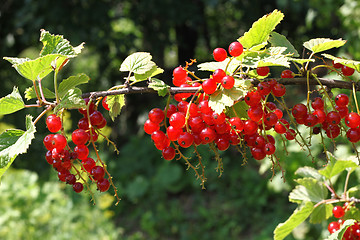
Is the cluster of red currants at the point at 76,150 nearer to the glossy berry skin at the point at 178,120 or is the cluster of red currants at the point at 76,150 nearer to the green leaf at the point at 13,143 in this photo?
the green leaf at the point at 13,143

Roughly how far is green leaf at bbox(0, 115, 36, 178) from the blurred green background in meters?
1.84

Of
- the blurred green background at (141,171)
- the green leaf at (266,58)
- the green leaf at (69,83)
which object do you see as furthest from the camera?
the blurred green background at (141,171)

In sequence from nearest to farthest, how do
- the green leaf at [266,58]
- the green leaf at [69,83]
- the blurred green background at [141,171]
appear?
the green leaf at [266,58]
the green leaf at [69,83]
the blurred green background at [141,171]

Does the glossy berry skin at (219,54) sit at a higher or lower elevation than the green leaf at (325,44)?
higher

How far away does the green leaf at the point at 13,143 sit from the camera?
0.65 meters

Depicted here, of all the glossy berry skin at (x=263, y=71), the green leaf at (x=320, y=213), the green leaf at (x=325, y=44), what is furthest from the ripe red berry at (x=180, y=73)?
the green leaf at (x=320, y=213)

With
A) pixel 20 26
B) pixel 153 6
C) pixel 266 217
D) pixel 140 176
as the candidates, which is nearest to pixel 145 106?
pixel 140 176

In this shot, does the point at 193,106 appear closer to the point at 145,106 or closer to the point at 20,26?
the point at 20,26

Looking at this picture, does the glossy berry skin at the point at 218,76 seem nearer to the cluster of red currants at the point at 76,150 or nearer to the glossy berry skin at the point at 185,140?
the glossy berry skin at the point at 185,140

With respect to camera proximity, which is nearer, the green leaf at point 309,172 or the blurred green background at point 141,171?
the green leaf at point 309,172

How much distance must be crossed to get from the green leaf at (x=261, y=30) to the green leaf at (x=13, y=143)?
1.31 feet

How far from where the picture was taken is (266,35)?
69cm

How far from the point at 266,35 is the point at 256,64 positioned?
0.23ft

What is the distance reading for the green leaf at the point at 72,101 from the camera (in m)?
0.66
